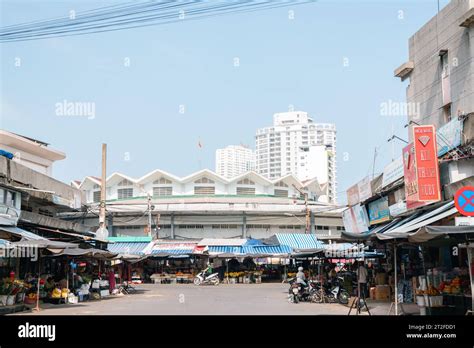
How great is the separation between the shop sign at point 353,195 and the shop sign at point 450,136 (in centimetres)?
1040

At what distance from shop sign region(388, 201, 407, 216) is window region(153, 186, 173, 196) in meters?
45.6

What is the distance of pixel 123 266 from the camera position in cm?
3753

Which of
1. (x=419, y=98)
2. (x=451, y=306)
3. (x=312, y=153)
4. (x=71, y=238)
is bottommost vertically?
(x=451, y=306)

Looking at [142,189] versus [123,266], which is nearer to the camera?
[123,266]

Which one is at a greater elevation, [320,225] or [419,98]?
[419,98]

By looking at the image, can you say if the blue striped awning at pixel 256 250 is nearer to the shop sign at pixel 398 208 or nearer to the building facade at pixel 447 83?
the shop sign at pixel 398 208

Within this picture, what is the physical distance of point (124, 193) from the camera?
67.6 metres

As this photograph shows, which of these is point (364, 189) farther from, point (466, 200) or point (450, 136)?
point (466, 200)

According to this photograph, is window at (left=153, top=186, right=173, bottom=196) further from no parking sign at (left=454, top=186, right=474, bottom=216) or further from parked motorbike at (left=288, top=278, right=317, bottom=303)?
no parking sign at (left=454, top=186, right=474, bottom=216)

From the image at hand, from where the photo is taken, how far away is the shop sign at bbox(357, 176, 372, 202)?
25.7m
